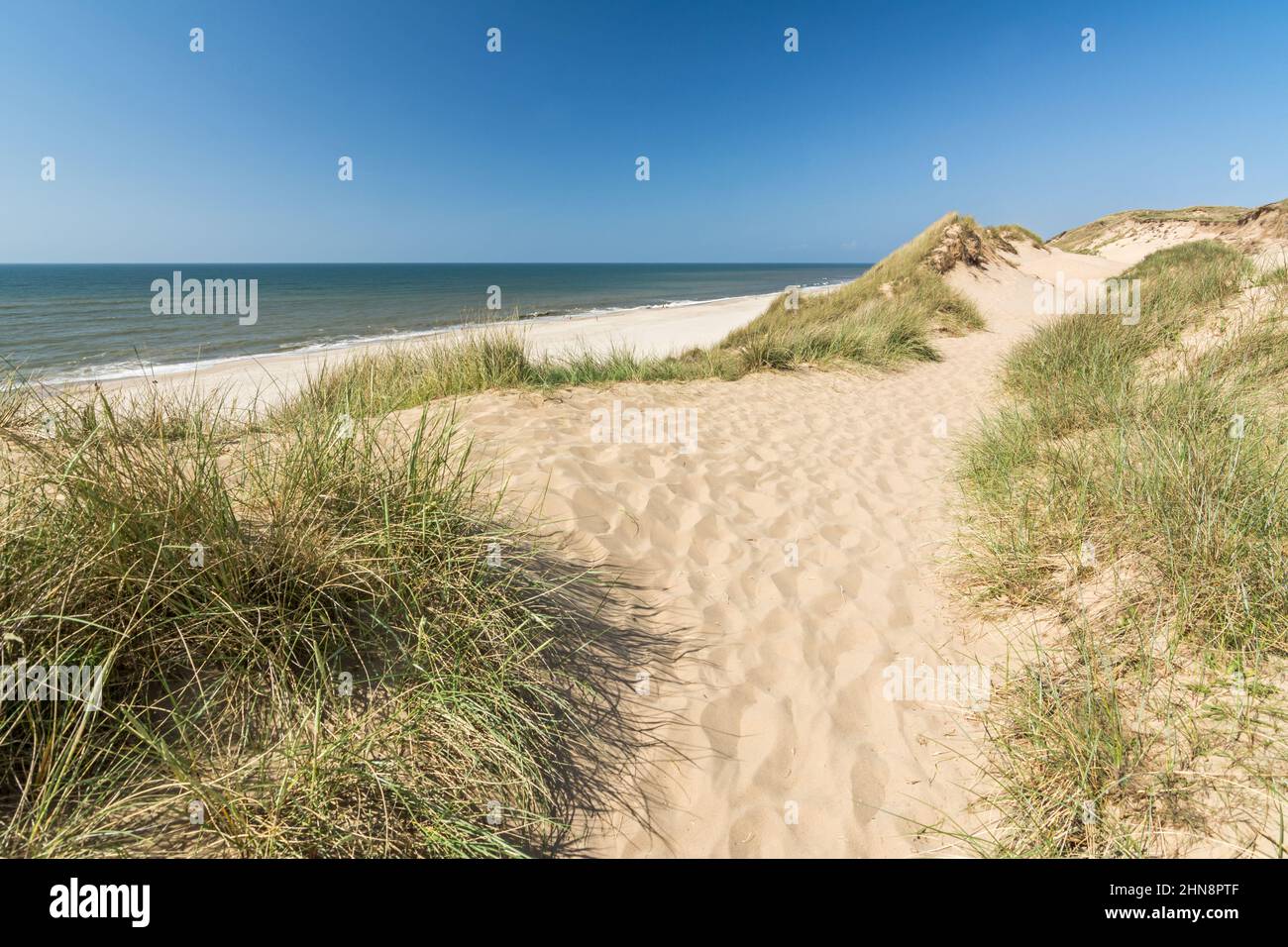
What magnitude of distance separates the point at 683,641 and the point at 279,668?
1766 millimetres

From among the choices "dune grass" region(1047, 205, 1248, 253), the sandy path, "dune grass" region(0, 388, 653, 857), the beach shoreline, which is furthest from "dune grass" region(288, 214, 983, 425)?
"dune grass" region(1047, 205, 1248, 253)

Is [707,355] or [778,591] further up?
[707,355]

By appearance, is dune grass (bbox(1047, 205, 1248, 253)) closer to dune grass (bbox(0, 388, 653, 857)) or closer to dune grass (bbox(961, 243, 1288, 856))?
dune grass (bbox(961, 243, 1288, 856))

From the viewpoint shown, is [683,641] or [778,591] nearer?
[683,641]

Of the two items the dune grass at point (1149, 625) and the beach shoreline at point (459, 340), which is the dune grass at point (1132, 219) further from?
the dune grass at point (1149, 625)

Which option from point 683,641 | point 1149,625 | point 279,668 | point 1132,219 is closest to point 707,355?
point 683,641

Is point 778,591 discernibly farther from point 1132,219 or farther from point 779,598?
point 1132,219

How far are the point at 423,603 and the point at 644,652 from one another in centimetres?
109

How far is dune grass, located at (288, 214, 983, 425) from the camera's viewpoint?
565cm

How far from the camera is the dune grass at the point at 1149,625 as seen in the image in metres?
1.56

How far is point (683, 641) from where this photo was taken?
2771 mm

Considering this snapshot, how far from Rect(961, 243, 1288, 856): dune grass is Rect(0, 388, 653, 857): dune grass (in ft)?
5.01

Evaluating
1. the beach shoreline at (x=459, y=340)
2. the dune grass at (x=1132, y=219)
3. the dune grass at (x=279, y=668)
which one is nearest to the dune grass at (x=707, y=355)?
the beach shoreline at (x=459, y=340)

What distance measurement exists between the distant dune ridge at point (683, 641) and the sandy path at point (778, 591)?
2 cm
